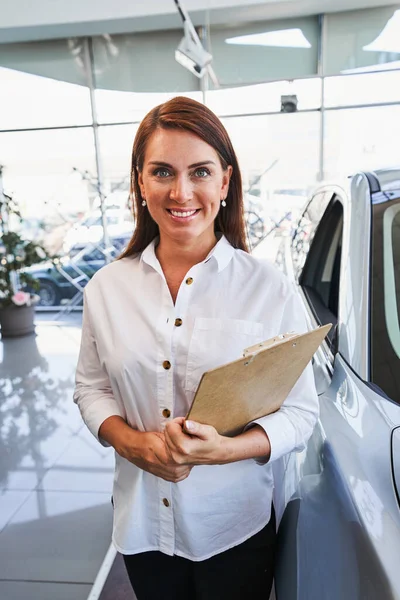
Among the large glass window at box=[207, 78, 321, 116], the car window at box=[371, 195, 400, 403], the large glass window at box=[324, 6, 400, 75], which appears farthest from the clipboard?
the large glass window at box=[324, 6, 400, 75]

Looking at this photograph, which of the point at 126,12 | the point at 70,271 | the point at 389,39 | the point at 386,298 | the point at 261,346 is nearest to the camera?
the point at 261,346

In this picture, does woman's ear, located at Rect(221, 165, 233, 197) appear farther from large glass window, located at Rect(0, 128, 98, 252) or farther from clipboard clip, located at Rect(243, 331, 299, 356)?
large glass window, located at Rect(0, 128, 98, 252)

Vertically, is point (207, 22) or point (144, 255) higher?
point (207, 22)

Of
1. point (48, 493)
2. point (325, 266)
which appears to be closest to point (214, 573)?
point (325, 266)

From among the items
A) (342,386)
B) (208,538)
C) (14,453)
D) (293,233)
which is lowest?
(14,453)

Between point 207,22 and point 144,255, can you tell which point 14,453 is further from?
point 207,22

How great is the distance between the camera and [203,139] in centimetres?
84

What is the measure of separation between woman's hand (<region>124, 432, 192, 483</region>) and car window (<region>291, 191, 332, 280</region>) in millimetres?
1124

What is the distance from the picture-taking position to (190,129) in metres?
0.83

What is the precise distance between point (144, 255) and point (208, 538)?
56 centimetres

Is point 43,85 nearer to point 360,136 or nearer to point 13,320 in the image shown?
point 13,320

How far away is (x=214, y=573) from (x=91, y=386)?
44cm

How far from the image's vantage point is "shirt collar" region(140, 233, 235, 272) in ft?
2.95

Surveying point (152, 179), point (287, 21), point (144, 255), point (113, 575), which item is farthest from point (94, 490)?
point (287, 21)
